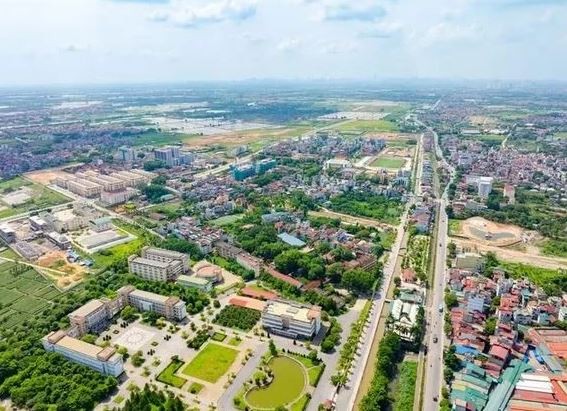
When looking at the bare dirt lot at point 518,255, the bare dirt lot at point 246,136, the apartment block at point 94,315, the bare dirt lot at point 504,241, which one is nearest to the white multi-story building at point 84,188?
the apartment block at point 94,315

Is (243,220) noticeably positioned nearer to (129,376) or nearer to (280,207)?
(280,207)

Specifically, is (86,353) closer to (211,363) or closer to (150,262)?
(211,363)

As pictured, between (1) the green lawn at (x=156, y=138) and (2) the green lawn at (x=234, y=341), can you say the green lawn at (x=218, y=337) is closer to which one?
(2) the green lawn at (x=234, y=341)

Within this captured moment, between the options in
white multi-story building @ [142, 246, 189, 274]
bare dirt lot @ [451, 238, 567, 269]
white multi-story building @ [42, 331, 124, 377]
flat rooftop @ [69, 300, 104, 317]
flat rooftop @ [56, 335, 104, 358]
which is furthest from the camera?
bare dirt lot @ [451, 238, 567, 269]

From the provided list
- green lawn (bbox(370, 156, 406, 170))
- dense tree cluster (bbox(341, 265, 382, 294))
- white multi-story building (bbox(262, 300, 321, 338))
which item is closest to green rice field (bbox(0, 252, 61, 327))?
white multi-story building (bbox(262, 300, 321, 338))

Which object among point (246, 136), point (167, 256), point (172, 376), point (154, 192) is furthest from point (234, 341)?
point (246, 136)

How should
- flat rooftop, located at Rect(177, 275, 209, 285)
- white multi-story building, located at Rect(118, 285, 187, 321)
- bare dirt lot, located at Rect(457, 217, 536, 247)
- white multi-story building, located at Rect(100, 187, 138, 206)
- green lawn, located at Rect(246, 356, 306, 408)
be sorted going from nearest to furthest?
green lawn, located at Rect(246, 356, 306, 408) < white multi-story building, located at Rect(118, 285, 187, 321) < flat rooftop, located at Rect(177, 275, 209, 285) < bare dirt lot, located at Rect(457, 217, 536, 247) < white multi-story building, located at Rect(100, 187, 138, 206)

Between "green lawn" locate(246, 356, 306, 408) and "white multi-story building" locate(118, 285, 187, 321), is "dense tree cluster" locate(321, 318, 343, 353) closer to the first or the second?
"green lawn" locate(246, 356, 306, 408)
